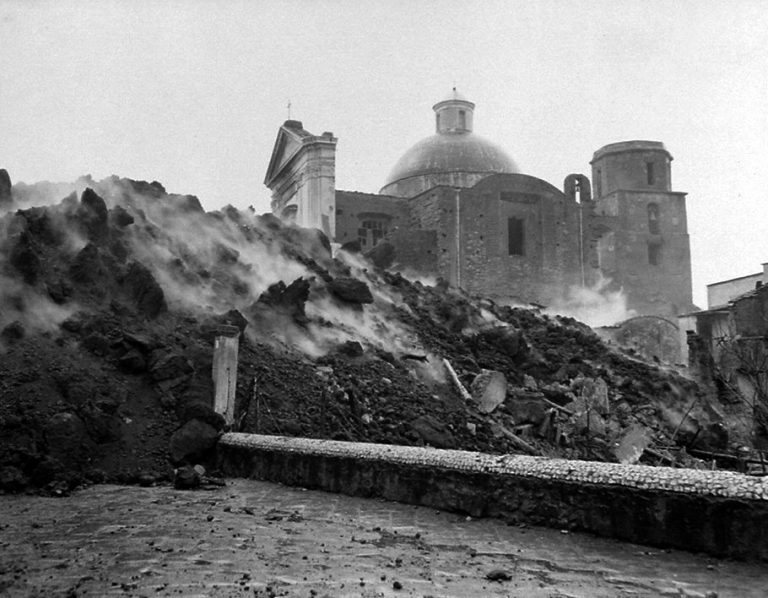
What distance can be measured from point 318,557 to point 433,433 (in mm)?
7145

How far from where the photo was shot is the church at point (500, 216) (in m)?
30.5

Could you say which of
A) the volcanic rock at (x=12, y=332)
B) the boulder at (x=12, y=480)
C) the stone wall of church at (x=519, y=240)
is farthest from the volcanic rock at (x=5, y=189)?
the stone wall of church at (x=519, y=240)

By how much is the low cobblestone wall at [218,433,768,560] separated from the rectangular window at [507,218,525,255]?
947 inches

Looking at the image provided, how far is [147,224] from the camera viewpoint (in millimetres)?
18688

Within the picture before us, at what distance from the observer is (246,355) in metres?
14.4

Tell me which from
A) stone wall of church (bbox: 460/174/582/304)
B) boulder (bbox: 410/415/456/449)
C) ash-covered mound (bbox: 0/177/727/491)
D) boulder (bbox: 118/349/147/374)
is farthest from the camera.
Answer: stone wall of church (bbox: 460/174/582/304)

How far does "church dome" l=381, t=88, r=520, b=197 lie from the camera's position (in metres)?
36.8

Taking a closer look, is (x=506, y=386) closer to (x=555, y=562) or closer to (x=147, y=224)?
(x=147, y=224)

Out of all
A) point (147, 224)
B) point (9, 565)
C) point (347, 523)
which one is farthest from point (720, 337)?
point (9, 565)

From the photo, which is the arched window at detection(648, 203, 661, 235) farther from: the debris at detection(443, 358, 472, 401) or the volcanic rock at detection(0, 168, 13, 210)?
the volcanic rock at detection(0, 168, 13, 210)

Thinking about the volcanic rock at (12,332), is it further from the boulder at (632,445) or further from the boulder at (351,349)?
the boulder at (632,445)

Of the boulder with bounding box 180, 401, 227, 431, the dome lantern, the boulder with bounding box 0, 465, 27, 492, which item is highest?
the dome lantern

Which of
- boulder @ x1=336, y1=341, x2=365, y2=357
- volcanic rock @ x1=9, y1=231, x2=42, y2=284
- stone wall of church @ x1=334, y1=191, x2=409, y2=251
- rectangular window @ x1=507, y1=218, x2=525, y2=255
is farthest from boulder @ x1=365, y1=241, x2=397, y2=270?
volcanic rock @ x1=9, y1=231, x2=42, y2=284

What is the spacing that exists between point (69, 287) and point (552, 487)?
31.9 feet
